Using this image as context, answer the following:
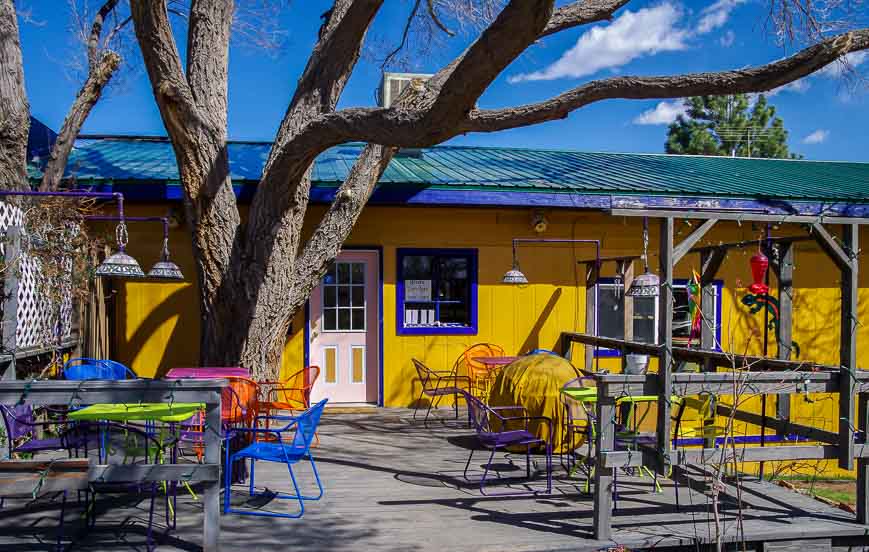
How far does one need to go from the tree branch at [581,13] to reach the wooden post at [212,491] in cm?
451

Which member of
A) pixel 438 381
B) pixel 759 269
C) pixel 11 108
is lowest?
pixel 438 381

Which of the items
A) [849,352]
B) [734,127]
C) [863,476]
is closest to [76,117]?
[849,352]

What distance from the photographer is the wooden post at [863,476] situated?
5090 mm

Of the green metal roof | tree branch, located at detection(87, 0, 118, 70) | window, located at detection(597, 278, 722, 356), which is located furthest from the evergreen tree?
tree branch, located at detection(87, 0, 118, 70)

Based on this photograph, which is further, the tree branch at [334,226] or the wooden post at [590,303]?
the wooden post at [590,303]

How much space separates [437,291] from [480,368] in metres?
1.29

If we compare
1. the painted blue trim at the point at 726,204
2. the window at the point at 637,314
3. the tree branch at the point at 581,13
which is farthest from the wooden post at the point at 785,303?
the window at the point at 637,314

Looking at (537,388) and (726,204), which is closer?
(537,388)

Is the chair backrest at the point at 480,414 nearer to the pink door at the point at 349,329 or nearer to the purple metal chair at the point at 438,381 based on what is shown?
the purple metal chair at the point at 438,381

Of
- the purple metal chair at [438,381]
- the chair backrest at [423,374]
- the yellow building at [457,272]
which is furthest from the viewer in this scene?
the purple metal chair at [438,381]

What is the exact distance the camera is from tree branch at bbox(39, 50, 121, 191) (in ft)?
26.5

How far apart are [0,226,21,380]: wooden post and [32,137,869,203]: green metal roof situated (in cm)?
260

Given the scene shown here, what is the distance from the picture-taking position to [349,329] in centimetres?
958

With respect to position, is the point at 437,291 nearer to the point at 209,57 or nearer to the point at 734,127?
the point at 209,57
